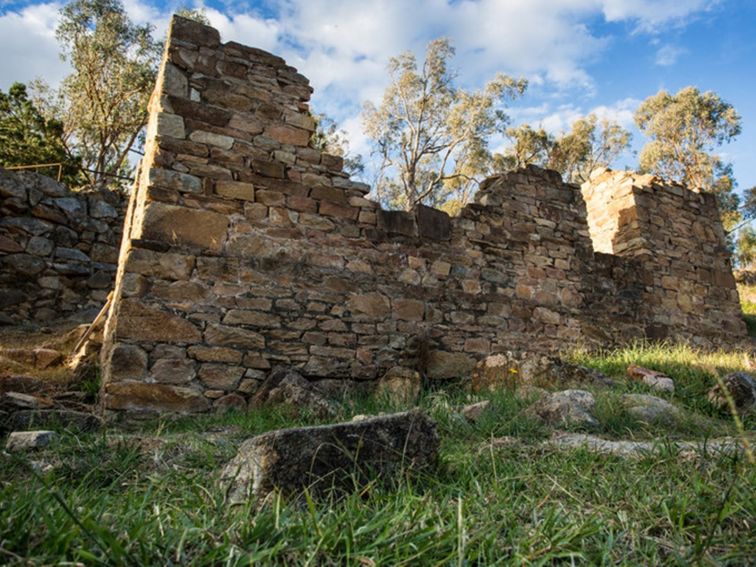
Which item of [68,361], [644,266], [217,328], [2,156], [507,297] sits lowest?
[68,361]

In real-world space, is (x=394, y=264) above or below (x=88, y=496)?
above

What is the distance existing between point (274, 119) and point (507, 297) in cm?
346

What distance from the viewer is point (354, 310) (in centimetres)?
525

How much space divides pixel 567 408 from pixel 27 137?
1717 cm

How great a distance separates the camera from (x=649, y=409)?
369 centimetres

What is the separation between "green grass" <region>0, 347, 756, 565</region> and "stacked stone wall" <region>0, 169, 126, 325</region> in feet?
16.4

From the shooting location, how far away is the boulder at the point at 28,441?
2.77 meters

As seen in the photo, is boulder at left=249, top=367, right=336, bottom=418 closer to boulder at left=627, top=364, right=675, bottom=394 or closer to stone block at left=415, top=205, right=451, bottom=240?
stone block at left=415, top=205, right=451, bottom=240

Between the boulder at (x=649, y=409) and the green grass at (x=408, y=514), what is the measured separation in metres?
1.29

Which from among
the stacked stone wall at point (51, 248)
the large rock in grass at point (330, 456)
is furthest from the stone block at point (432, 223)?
the stacked stone wall at point (51, 248)

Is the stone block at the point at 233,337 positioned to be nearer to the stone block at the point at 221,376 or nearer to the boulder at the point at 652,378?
the stone block at the point at 221,376

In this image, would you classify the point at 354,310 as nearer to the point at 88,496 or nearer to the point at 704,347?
the point at 88,496

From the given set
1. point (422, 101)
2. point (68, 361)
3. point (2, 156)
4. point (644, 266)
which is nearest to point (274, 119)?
point (68, 361)

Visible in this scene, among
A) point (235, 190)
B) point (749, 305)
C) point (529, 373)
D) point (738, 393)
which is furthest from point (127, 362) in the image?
point (749, 305)
